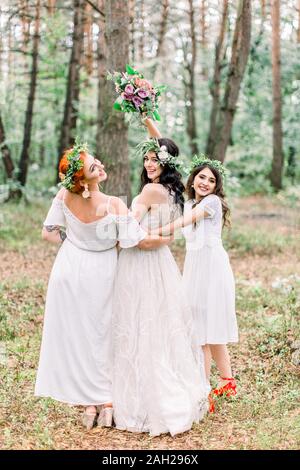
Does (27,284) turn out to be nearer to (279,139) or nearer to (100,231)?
(100,231)

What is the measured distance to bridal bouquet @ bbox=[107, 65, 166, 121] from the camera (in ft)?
18.5

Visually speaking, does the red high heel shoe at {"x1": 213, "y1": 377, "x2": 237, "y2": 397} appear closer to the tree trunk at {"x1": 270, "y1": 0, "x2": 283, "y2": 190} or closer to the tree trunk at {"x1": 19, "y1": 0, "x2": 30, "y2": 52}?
the tree trunk at {"x1": 19, "y1": 0, "x2": 30, "y2": 52}

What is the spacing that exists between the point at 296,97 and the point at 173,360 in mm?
21042

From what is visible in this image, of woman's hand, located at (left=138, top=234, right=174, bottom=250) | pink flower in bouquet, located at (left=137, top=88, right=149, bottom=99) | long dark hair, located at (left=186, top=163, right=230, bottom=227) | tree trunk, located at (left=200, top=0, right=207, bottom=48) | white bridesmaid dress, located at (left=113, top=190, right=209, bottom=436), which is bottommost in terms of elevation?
white bridesmaid dress, located at (left=113, top=190, right=209, bottom=436)

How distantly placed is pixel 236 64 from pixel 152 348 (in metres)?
8.82

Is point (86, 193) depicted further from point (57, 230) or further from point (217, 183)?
point (217, 183)

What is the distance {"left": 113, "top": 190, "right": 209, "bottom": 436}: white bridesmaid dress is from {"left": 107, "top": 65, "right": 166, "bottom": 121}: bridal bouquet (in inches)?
36.2

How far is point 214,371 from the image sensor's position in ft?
21.7

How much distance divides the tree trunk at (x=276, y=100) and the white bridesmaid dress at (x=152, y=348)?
619 inches

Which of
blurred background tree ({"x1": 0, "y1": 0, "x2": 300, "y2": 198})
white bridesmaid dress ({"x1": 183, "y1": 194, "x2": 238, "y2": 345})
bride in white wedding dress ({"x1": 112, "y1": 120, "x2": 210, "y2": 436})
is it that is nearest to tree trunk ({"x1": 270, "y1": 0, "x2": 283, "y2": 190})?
blurred background tree ({"x1": 0, "y1": 0, "x2": 300, "y2": 198})

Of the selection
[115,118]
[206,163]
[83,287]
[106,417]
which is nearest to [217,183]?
[206,163]

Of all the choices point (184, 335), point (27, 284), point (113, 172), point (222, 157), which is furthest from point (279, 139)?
point (184, 335)

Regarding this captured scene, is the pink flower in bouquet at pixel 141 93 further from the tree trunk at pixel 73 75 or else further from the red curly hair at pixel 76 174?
the tree trunk at pixel 73 75

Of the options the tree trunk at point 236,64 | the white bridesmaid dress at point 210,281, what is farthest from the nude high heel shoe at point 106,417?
the tree trunk at point 236,64
